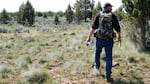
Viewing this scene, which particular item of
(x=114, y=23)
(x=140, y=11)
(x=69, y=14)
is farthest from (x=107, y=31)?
(x=69, y=14)

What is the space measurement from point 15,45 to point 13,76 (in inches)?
309

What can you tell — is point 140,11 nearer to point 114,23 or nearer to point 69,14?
point 114,23

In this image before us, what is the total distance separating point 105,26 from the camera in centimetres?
832

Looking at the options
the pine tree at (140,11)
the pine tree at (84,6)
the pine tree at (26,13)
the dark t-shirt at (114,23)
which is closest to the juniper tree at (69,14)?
the pine tree at (84,6)

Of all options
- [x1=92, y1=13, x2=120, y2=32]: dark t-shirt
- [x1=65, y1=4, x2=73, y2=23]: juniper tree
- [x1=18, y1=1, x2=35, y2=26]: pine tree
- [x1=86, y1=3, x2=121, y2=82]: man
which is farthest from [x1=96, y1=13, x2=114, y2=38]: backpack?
[x1=65, y1=4, x2=73, y2=23]: juniper tree

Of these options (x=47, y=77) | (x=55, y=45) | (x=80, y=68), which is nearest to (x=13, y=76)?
(x=47, y=77)

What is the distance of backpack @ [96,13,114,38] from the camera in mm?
8266

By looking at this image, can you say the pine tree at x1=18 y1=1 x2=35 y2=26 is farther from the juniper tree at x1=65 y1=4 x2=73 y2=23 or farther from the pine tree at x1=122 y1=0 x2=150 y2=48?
the pine tree at x1=122 y1=0 x2=150 y2=48

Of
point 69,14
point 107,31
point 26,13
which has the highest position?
point 107,31

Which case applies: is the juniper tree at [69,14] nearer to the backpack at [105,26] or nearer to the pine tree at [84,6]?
the pine tree at [84,6]

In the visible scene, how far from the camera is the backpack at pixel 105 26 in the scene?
325 inches

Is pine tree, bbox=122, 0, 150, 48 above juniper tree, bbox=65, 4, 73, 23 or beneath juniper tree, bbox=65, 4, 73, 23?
above

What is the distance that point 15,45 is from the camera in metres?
17.3

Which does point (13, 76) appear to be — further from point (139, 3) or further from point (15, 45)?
point (15, 45)
